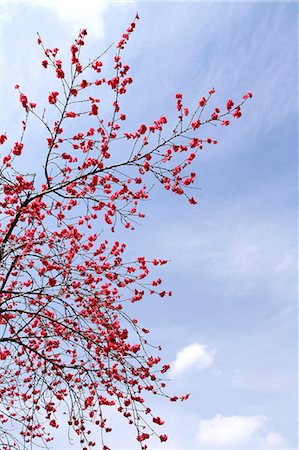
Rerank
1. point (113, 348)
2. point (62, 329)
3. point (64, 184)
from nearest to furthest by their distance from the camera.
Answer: point (113, 348) → point (64, 184) → point (62, 329)

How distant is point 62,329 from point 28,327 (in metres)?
0.81

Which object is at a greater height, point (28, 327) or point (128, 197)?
point (128, 197)

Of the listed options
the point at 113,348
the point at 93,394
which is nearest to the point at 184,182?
the point at 113,348

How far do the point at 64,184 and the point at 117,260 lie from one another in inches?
64.2

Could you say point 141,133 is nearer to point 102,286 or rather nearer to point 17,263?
point 102,286

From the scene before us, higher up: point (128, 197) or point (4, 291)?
point (128, 197)

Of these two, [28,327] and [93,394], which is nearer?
[93,394]

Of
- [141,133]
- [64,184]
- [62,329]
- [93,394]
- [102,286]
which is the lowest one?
[93,394]

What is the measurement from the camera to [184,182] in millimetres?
6719

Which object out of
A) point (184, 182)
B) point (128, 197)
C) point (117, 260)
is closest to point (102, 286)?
point (117, 260)

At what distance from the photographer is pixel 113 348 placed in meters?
6.21

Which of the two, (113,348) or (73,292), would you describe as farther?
(73,292)

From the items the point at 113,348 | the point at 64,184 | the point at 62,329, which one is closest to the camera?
the point at 113,348

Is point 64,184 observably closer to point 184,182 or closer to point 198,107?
point 184,182
